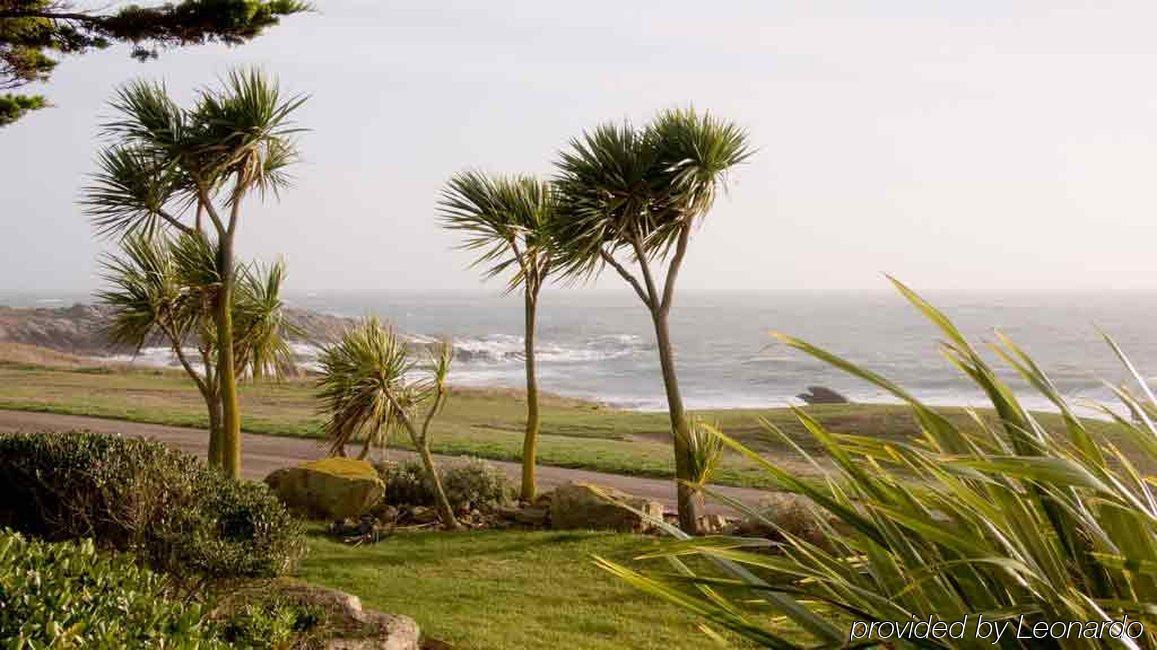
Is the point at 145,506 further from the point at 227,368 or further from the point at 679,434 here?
the point at 679,434

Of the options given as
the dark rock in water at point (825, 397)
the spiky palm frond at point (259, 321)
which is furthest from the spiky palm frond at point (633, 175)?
the dark rock in water at point (825, 397)

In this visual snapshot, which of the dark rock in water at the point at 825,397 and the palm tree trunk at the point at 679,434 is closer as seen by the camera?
the palm tree trunk at the point at 679,434

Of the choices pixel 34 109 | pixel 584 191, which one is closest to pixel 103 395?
pixel 34 109

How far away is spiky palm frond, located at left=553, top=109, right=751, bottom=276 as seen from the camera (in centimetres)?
1272

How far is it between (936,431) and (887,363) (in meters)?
73.0

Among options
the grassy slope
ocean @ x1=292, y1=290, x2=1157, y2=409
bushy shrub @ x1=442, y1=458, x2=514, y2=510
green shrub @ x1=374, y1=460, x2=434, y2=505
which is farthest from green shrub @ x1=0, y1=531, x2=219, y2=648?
ocean @ x1=292, y1=290, x2=1157, y2=409

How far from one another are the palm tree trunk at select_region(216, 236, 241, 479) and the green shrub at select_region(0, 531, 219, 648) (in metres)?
8.46

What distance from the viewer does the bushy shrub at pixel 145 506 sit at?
21.4 feet

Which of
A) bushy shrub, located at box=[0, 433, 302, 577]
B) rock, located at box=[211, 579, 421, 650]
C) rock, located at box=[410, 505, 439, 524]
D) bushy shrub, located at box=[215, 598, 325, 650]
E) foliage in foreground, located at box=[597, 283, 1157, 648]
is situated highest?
foliage in foreground, located at box=[597, 283, 1157, 648]

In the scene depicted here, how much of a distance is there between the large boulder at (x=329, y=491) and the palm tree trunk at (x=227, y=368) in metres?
1.37

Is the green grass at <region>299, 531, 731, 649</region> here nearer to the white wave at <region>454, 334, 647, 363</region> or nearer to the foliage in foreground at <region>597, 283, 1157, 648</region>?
the foliage in foreground at <region>597, 283, 1157, 648</region>

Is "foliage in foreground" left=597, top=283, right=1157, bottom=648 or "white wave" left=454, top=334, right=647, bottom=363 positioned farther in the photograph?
"white wave" left=454, top=334, right=647, bottom=363

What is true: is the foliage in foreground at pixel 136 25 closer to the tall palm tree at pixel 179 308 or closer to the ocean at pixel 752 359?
the tall palm tree at pixel 179 308

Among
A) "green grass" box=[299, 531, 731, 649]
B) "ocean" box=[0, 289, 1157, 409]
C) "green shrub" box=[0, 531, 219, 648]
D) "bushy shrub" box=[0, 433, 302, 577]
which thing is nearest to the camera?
"green shrub" box=[0, 531, 219, 648]
